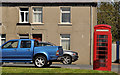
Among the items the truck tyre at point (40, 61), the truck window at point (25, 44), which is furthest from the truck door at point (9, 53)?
the truck tyre at point (40, 61)

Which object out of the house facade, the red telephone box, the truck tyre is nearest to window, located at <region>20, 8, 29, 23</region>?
the house facade

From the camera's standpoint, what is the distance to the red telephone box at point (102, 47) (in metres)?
Result: 15.5

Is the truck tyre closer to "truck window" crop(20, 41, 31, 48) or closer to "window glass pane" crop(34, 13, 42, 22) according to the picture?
"truck window" crop(20, 41, 31, 48)

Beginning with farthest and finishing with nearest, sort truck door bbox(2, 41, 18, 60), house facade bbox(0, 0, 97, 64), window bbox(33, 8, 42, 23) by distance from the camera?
1. window bbox(33, 8, 42, 23)
2. house facade bbox(0, 0, 97, 64)
3. truck door bbox(2, 41, 18, 60)

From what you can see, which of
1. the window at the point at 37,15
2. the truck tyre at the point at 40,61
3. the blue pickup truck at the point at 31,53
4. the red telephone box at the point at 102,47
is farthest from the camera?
the window at the point at 37,15

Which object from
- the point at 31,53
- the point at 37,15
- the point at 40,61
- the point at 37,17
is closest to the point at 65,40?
the point at 37,17

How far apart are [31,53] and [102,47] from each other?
476 cm

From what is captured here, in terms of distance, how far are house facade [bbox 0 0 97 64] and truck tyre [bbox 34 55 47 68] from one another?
8609 millimetres

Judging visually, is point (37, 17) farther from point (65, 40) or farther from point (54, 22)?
point (65, 40)

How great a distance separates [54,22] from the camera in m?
26.2

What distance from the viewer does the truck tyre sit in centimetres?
1748

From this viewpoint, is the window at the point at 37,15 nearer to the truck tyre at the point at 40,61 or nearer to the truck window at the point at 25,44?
the truck window at the point at 25,44

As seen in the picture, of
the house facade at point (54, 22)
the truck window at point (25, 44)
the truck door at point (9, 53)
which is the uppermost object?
the house facade at point (54, 22)

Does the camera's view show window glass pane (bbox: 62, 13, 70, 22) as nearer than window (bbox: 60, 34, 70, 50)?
No
